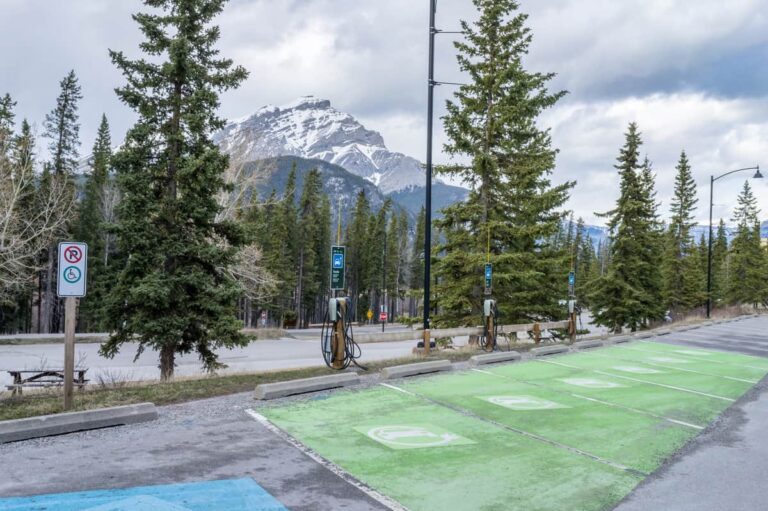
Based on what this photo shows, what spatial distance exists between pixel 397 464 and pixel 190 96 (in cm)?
1206

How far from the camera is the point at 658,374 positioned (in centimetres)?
1345

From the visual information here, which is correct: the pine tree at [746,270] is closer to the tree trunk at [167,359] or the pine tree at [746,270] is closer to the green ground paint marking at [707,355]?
the green ground paint marking at [707,355]

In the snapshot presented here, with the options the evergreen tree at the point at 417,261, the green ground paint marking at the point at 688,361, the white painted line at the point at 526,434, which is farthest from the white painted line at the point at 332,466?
the evergreen tree at the point at 417,261

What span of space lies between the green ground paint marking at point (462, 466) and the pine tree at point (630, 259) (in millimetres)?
31072

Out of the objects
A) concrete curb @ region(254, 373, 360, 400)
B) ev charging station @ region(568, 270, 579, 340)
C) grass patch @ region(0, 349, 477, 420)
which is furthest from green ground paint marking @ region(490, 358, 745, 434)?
ev charging station @ region(568, 270, 579, 340)

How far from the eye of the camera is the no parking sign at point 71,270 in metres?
7.10

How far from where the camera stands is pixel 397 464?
229 inches

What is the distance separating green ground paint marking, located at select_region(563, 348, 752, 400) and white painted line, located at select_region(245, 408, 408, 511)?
9003mm

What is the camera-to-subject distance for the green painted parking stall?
5293 mm

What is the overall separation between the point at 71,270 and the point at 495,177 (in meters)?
17.7

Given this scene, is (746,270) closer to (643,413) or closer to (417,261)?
(417,261)

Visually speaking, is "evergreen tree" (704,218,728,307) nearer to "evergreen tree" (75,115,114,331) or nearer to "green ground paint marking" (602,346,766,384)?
"green ground paint marking" (602,346,766,384)

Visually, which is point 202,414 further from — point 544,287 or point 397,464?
point 544,287

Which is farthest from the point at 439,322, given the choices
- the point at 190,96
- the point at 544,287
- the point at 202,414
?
the point at 202,414
